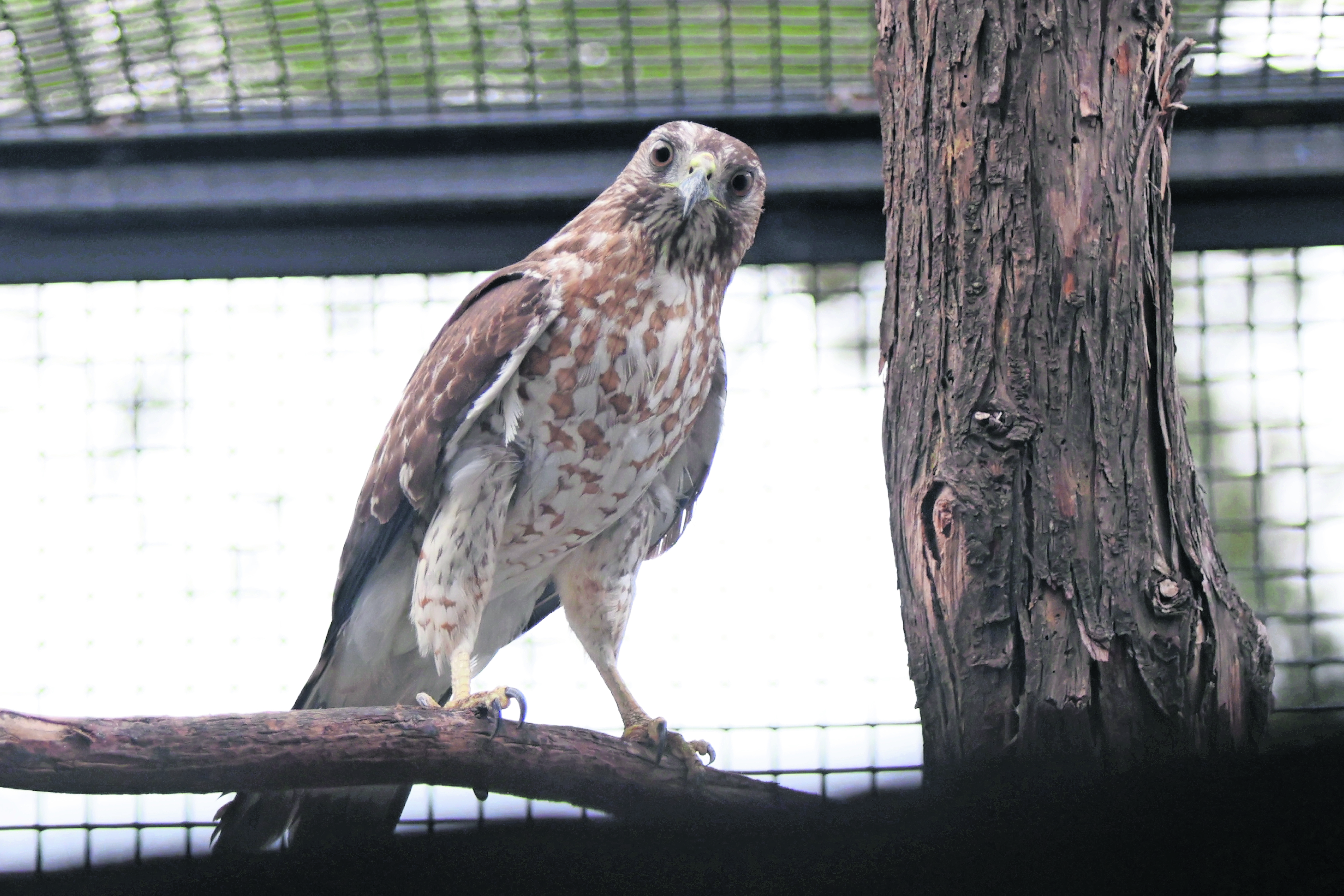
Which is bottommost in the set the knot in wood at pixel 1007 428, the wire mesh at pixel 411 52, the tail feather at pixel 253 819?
the tail feather at pixel 253 819

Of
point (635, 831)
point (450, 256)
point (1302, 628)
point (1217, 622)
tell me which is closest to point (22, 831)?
point (450, 256)

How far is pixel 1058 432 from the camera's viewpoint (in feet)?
6.73

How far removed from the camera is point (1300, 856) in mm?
1007

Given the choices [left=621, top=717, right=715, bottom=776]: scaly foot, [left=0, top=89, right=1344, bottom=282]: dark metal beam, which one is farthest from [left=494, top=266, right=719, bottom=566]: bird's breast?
[left=621, top=717, right=715, bottom=776]: scaly foot

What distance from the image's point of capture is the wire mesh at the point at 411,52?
2760mm

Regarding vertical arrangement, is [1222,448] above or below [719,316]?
below

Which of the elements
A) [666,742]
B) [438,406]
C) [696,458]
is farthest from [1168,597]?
[438,406]

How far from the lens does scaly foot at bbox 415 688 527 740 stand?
225 centimetres

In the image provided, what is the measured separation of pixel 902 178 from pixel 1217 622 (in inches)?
41.5

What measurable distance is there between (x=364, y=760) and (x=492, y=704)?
1.25 feet

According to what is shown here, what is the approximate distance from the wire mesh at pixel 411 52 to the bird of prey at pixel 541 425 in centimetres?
28

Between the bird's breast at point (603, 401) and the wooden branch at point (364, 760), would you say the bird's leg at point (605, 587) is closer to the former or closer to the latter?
the bird's breast at point (603, 401)

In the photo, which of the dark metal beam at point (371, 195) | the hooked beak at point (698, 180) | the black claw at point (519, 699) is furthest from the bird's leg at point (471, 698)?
the hooked beak at point (698, 180)

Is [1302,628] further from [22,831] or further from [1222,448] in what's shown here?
[22,831]
